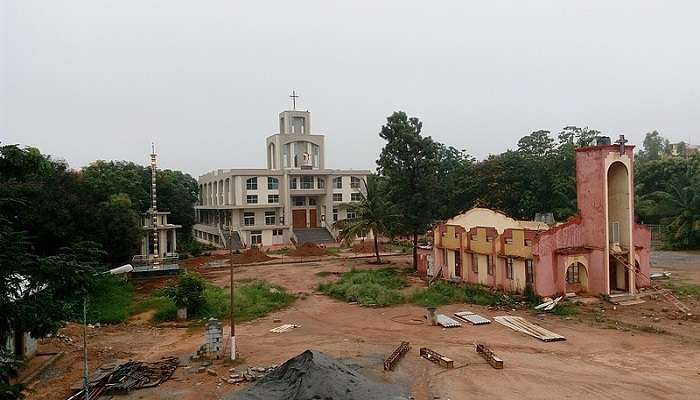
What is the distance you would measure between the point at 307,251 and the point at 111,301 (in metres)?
21.1

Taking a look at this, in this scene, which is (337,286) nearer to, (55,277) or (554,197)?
(55,277)

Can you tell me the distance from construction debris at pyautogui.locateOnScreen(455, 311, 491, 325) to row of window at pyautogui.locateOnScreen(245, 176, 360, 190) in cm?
3380

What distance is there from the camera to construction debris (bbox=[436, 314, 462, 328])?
65.6ft

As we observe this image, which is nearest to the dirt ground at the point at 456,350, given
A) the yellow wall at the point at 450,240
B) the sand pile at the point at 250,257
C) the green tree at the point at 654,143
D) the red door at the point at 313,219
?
the yellow wall at the point at 450,240

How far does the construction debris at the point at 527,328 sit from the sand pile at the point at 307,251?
25.8 metres

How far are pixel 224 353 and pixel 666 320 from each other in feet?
53.7

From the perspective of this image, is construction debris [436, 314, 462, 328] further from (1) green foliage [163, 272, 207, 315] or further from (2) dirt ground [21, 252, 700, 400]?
(1) green foliage [163, 272, 207, 315]

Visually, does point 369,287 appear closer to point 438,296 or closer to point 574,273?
point 438,296

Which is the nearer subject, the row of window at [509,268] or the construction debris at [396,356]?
the construction debris at [396,356]

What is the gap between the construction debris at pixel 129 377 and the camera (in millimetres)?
13688

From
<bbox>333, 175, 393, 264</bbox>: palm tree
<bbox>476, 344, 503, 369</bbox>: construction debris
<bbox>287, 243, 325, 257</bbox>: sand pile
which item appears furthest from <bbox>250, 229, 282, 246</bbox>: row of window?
<bbox>476, 344, 503, 369</bbox>: construction debris

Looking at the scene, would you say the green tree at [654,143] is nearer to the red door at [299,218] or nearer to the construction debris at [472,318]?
the red door at [299,218]

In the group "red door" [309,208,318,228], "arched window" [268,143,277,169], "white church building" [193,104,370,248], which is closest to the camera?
"white church building" [193,104,370,248]

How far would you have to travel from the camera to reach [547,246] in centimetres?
2317
